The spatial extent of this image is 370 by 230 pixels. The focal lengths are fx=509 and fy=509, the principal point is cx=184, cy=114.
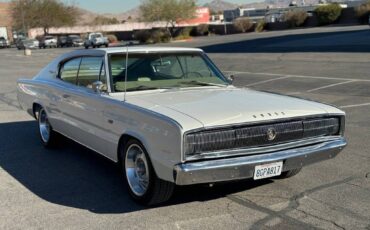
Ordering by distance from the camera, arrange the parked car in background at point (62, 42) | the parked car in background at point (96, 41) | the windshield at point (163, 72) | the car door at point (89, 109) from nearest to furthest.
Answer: the car door at point (89, 109), the windshield at point (163, 72), the parked car in background at point (96, 41), the parked car in background at point (62, 42)

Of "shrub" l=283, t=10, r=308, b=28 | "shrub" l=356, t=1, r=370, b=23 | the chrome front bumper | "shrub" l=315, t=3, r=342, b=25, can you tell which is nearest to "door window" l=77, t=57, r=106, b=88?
the chrome front bumper

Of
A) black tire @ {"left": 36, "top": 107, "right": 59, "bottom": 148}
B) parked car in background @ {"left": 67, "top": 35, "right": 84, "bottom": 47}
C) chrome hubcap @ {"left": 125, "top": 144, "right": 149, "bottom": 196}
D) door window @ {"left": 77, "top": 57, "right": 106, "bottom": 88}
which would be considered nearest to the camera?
chrome hubcap @ {"left": 125, "top": 144, "right": 149, "bottom": 196}

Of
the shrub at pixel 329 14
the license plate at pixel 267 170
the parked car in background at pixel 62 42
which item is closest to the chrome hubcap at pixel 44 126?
the license plate at pixel 267 170

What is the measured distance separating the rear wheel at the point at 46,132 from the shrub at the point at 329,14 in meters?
51.8

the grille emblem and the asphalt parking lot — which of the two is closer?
the asphalt parking lot

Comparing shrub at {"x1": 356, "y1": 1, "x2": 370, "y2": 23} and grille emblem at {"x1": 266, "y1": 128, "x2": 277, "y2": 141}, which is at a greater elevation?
grille emblem at {"x1": 266, "y1": 128, "x2": 277, "y2": 141}

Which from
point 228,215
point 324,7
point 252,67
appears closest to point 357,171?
point 228,215

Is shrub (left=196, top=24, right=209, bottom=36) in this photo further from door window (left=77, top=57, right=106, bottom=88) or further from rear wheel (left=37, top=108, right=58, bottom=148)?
door window (left=77, top=57, right=106, bottom=88)

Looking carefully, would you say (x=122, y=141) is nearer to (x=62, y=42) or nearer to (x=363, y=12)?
(x=363, y=12)

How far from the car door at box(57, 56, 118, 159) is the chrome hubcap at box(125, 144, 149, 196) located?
29cm

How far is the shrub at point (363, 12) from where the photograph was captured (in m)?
51.7

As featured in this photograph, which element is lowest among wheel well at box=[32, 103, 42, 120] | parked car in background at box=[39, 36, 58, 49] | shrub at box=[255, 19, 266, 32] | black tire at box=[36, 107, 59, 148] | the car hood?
parked car in background at box=[39, 36, 58, 49]

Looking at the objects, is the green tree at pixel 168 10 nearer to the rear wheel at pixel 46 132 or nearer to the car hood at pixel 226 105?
the rear wheel at pixel 46 132

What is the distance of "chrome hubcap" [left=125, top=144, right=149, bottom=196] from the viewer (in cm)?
506
